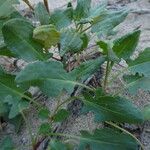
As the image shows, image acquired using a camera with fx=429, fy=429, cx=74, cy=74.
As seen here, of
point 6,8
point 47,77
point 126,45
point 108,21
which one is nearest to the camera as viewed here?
point 47,77

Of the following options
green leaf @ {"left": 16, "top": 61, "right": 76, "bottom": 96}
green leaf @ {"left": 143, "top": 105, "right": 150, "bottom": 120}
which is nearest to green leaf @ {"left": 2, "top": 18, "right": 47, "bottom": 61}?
green leaf @ {"left": 16, "top": 61, "right": 76, "bottom": 96}

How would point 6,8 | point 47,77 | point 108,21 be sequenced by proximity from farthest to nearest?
point 6,8 < point 108,21 < point 47,77

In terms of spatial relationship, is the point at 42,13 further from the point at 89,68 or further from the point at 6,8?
the point at 89,68

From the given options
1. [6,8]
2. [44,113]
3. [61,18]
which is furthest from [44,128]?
[6,8]

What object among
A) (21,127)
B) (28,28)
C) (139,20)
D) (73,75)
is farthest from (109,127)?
→ (139,20)

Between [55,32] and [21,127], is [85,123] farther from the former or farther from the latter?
[55,32]

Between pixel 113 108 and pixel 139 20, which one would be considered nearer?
pixel 113 108
